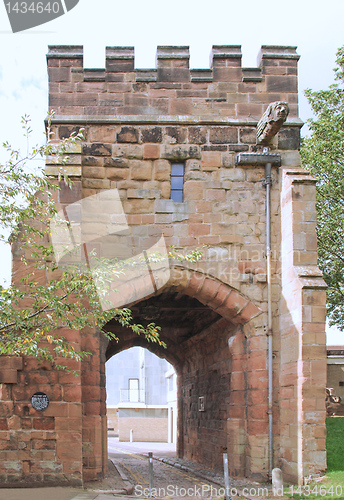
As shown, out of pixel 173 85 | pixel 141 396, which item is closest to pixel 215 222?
pixel 173 85

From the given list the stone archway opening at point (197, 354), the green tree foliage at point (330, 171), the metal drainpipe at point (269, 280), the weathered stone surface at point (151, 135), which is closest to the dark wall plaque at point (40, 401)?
the stone archway opening at point (197, 354)

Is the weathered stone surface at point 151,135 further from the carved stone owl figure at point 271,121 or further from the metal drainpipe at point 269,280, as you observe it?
the metal drainpipe at point 269,280

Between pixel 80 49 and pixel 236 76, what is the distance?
9.53 ft

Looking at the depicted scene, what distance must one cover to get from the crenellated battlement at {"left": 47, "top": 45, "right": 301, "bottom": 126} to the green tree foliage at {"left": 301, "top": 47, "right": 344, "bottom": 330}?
6.12m

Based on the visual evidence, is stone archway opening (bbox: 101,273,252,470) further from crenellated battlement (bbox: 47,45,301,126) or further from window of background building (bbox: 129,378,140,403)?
window of background building (bbox: 129,378,140,403)

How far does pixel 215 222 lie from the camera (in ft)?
34.4

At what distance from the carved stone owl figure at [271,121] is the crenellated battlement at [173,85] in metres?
0.44

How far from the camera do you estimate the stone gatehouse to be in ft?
30.4

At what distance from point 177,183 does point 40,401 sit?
441cm

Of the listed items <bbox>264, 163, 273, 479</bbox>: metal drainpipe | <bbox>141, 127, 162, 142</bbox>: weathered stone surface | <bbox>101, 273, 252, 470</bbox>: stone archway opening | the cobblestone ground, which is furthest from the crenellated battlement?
the cobblestone ground

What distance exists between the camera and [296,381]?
30.9 ft

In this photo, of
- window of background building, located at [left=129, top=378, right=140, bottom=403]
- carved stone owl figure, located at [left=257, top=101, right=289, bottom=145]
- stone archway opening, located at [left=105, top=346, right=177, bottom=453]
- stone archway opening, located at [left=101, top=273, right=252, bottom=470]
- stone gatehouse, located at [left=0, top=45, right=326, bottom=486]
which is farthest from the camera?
window of background building, located at [left=129, top=378, right=140, bottom=403]

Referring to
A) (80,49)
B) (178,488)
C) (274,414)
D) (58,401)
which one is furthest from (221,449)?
(80,49)

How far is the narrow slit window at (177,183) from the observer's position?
10.8m
